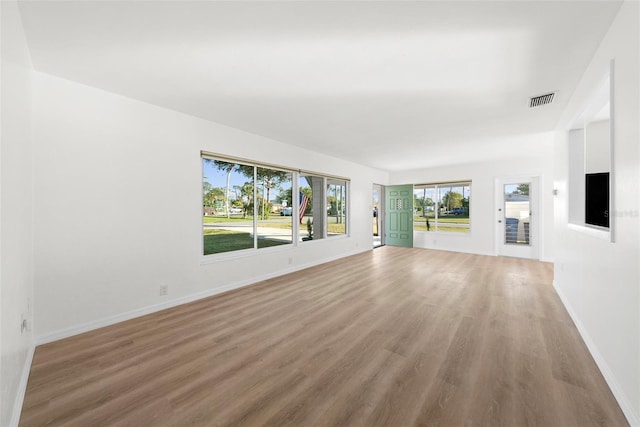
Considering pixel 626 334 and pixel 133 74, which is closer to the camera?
pixel 626 334

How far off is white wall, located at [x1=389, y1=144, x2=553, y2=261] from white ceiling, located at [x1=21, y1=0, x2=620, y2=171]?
308 centimetres

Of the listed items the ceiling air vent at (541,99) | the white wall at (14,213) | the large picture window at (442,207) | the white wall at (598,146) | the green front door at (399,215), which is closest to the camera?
the white wall at (14,213)

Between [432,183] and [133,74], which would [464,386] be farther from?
[432,183]

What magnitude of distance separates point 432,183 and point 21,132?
7.90 m

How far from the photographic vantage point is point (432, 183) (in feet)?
24.4

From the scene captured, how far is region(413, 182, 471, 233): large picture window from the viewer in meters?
7.00

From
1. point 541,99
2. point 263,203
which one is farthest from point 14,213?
point 541,99

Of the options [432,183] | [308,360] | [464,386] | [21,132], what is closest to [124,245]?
[21,132]

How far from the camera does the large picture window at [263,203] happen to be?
3953 millimetres

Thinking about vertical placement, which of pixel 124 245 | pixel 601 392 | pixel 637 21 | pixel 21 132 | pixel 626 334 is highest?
pixel 637 21

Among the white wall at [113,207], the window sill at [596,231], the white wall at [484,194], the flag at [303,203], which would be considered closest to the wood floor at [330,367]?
the white wall at [113,207]

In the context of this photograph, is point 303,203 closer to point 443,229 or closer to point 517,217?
point 443,229

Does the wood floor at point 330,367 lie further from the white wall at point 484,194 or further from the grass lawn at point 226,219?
the white wall at point 484,194

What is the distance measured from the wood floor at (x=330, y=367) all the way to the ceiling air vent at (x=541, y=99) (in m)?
2.44
